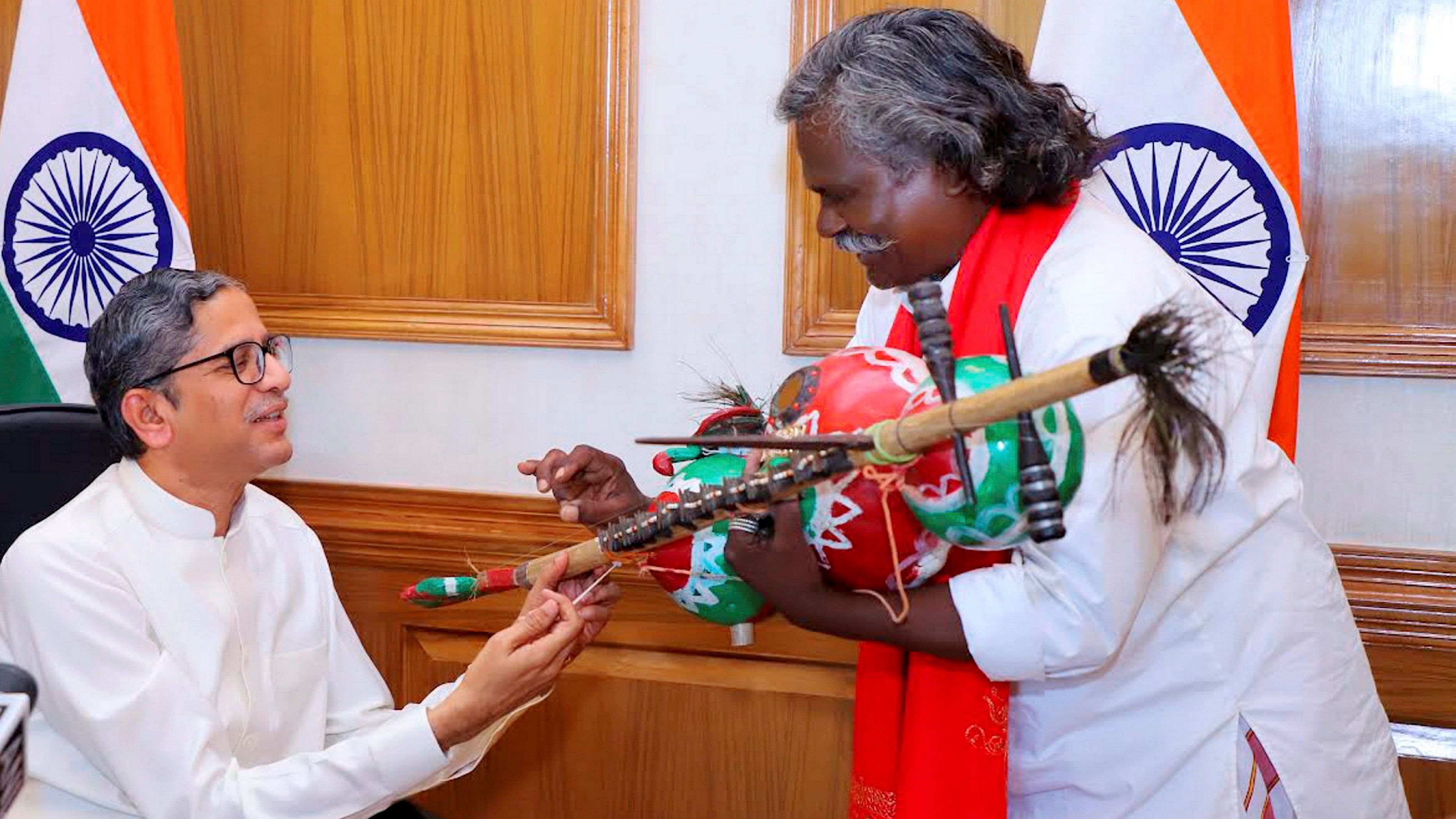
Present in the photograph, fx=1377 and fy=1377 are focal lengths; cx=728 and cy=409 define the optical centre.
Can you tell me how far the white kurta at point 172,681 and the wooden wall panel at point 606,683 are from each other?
0.77 metres

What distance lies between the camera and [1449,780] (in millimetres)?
2473

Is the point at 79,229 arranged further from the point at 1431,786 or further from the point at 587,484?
the point at 1431,786

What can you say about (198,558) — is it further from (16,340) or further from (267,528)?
(16,340)

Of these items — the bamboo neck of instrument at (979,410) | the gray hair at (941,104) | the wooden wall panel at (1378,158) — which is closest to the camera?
the bamboo neck of instrument at (979,410)

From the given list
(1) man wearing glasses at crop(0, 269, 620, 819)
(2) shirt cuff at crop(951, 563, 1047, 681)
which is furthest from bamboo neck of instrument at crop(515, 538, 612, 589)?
(2) shirt cuff at crop(951, 563, 1047, 681)

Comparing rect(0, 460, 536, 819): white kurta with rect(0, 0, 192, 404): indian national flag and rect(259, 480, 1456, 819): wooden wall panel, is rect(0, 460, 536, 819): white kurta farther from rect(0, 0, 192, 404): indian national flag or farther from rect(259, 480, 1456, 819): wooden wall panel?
rect(0, 0, 192, 404): indian national flag

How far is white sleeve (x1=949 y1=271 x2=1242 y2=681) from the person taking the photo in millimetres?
1485

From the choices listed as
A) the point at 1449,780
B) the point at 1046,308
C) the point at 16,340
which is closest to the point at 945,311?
the point at 1046,308

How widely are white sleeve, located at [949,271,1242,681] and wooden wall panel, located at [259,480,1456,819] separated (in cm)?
122

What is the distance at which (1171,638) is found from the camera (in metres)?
1.70

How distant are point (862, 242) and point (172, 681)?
1.11 meters

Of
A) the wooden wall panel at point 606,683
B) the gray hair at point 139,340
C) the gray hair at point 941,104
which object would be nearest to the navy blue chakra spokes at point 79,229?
the wooden wall panel at point 606,683

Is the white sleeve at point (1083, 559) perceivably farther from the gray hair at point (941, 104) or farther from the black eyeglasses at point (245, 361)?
the black eyeglasses at point (245, 361)

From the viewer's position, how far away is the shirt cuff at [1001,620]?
1.54 m
